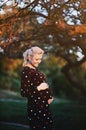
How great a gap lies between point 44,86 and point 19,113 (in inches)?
41.1

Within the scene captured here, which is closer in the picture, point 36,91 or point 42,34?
point 36,91

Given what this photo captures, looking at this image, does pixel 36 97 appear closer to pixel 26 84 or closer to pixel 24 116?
pixel 26 84

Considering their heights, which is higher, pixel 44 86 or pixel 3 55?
pixel 3 55

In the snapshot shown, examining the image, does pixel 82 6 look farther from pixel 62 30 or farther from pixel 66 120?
pixel 66 120

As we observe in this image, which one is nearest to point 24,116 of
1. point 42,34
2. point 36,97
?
point 36,97

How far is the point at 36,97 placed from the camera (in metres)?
4.01

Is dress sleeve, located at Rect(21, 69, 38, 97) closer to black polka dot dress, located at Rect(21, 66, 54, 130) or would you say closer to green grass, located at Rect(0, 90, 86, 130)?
black polka dot dress, located at Rect(21, 66, 54, 130)

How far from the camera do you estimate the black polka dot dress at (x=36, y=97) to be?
13.0 feet

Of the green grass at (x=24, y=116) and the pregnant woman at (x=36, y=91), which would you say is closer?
the pregnant woman at (x=36, y=91)

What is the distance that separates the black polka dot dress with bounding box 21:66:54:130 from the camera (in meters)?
3.98

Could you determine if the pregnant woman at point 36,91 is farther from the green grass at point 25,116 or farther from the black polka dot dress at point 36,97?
the green grass at point 25,116

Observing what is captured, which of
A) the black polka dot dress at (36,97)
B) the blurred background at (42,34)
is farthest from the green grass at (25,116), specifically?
the black polka dot dress at (36,97)

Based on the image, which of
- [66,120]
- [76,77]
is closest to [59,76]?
[76,77]

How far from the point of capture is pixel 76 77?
8.27 metres
